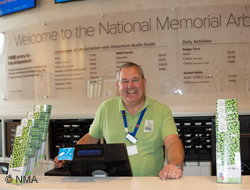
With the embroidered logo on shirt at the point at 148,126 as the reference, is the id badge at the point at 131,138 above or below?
below

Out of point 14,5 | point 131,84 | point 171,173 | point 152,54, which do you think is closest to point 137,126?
point 131,84

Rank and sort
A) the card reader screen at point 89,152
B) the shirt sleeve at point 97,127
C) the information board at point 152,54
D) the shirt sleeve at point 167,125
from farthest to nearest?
1. the information board at point 152,54
2. the shirt sleeve at point 97,127
3. the shirt sleeve at point 167,125
4. the card reader screen at point 89,152

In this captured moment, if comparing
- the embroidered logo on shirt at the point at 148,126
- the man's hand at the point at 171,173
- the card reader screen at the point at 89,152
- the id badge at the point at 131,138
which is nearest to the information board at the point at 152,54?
the embroidered logo on shirt at the point at 148,126

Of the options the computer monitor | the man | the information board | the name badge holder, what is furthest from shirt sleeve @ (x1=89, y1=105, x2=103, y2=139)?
the information board

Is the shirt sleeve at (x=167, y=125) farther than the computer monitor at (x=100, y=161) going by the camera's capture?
Yes

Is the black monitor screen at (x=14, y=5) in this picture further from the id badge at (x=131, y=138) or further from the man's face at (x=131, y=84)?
the id badge at (x=131, y=138)

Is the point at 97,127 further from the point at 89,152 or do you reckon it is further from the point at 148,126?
the point at 89,152

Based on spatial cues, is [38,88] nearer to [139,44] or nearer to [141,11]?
[139,44]

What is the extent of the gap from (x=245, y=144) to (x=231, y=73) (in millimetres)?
1777

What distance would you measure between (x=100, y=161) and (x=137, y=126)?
72cm

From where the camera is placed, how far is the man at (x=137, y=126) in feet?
6.61

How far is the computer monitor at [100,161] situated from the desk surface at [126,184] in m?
0.04

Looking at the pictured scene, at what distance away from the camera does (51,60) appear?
3434mm

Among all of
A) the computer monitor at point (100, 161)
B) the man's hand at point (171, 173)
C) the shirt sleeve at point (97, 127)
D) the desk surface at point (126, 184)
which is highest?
the shirt sleeve at point (97, 127)
